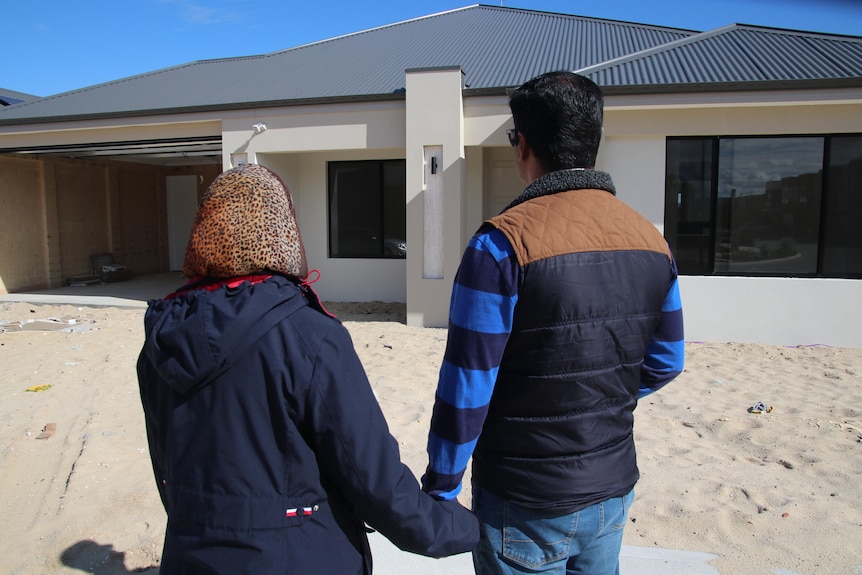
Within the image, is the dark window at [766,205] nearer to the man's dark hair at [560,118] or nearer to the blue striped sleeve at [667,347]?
the blue striped sleeve at [667,347]

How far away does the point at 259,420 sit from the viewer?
1437 mm

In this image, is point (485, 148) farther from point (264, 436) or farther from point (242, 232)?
point (264, 436)

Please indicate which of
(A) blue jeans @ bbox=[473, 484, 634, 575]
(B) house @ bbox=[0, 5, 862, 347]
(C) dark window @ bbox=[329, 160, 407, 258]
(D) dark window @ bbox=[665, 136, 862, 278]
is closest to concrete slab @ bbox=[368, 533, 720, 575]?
(A) blue jeans @ bbox=[473, 484, 634, 575]

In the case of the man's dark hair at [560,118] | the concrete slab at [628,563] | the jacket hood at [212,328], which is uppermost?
the man's dark hair at [560,118]

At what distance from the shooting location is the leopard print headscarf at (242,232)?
1.50 metres

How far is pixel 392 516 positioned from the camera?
1505 millimetres

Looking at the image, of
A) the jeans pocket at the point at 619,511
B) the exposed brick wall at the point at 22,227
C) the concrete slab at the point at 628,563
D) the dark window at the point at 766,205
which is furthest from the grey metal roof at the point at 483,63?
the jeans pocket at the point at 619,511

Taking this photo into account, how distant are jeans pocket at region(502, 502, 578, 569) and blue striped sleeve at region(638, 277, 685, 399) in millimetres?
547

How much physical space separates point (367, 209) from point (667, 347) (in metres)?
Answer: 10.0

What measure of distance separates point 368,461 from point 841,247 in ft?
29.5

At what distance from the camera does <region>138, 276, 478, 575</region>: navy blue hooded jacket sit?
1.41m

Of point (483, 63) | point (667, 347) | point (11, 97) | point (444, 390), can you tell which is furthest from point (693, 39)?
point (11, 97)

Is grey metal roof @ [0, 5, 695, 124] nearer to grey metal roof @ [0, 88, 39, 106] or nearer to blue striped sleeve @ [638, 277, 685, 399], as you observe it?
grey metal roof @ [0, 88, 39, 106]

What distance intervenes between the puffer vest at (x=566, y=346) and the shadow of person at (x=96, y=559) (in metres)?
2.51
